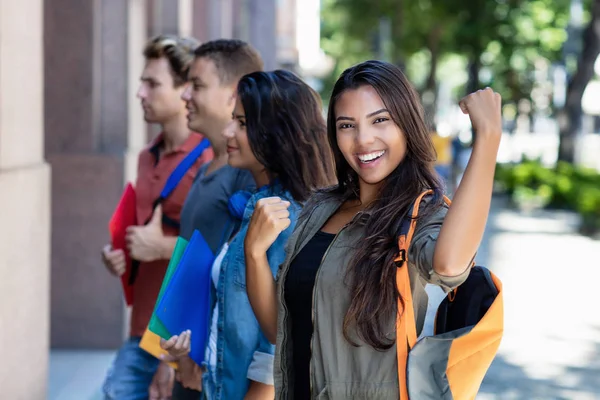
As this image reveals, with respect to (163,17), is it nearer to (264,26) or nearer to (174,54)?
(174,54)

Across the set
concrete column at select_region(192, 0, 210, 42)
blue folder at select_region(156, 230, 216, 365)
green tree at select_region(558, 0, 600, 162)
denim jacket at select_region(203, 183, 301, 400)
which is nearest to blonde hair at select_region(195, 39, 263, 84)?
blue folder at select_region(156, 230, 216, 365)

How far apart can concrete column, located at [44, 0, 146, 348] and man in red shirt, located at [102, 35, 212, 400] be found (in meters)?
3.09

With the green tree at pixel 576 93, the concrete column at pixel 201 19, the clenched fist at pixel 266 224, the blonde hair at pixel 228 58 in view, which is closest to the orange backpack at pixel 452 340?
the clenched fist at pixel 266 224

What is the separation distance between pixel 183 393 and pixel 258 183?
0.90m

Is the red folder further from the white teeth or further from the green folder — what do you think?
the white teeth

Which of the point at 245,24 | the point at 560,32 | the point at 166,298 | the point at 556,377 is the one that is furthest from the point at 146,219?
the point at 560,32

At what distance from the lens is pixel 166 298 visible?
392cm

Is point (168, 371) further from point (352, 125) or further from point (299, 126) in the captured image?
point (352, 125)

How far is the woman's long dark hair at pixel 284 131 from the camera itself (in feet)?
12.4

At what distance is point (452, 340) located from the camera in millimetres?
2633

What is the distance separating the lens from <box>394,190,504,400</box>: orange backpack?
263cm

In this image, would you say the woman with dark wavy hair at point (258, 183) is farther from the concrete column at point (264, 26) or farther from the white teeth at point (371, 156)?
the concrete column at point (264, 26)

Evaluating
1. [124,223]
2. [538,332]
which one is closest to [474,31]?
[538,332]

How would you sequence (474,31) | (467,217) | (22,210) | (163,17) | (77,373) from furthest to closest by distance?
(474,31)
(163,17)
(77,373)
(22,210)
(467,217)
